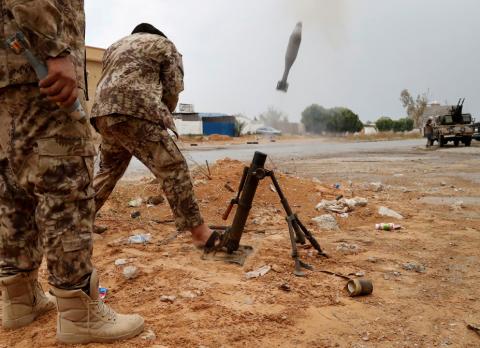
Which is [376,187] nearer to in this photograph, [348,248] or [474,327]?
[348,248]

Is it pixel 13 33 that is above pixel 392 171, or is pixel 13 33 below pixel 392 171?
above

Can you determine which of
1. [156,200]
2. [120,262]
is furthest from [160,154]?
[156,200]

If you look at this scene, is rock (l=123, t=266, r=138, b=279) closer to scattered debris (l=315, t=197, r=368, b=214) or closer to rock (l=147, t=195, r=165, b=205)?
rock (l=147, t=195, r=165, b=205)

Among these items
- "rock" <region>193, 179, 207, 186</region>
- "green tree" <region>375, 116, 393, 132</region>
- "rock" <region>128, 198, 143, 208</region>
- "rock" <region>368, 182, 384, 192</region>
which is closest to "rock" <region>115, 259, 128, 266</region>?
"rock" <region>128, 198, 143, 208</region>

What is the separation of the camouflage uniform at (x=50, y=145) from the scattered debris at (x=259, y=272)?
124 cm

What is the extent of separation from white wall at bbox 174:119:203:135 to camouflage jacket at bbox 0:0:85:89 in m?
43.4

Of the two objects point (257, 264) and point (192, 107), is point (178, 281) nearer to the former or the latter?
point (257, 264)

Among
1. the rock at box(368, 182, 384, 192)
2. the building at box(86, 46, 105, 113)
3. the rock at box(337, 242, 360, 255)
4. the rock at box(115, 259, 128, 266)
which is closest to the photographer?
the rock at box(115, 259, 128, 266)

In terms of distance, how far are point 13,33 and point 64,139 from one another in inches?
19.6

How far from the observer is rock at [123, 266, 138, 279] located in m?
2.97

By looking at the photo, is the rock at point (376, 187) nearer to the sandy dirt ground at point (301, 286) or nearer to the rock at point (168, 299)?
the sandy dirt ground at point (301, 286)

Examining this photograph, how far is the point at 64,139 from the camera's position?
192cm

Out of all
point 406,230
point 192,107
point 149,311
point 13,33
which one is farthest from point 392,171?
point 192,107

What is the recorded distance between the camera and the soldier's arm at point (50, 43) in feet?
5.75
